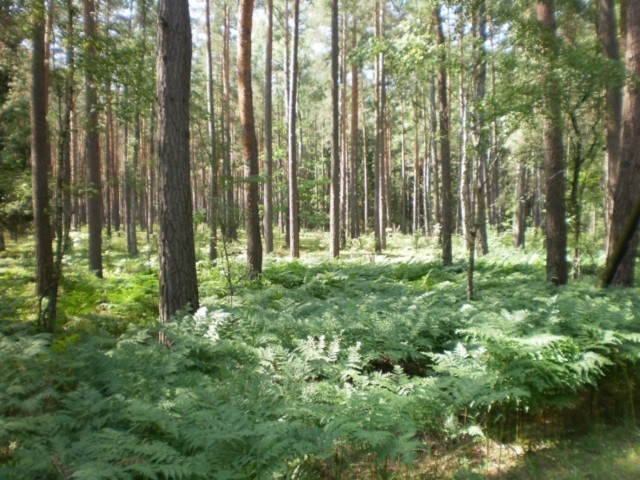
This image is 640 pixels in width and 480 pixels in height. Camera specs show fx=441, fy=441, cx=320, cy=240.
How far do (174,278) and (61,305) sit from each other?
4274mm

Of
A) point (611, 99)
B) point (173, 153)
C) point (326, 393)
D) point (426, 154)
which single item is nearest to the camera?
point (326, 393)

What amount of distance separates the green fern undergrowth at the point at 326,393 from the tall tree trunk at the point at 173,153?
0.77 m

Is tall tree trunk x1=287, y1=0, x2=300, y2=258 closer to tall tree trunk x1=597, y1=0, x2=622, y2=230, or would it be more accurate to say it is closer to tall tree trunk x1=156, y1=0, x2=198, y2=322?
tall tree trunk x1=597, y1=0, x2=622, y2=230

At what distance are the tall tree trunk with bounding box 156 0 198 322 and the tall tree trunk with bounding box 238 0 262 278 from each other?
5.00m

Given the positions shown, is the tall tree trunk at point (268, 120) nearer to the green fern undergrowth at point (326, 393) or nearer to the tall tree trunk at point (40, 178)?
the tall tree trunk at point (40, 178)

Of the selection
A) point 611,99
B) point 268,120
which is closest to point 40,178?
point 268,120

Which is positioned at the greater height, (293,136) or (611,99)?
(293,136)

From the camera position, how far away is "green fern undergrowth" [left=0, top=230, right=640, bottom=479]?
2.90 m

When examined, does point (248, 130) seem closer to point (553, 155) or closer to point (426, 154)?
point (553, 155)

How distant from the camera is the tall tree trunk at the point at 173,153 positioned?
5.86m

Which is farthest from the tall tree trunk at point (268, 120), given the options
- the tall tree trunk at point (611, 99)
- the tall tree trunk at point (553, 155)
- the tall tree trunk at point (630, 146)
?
the tall tree trunk at point (630, 146)

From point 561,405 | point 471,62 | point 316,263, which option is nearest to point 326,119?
point 316,263

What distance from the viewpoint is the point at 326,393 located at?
3.75 meters

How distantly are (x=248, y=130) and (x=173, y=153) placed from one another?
550cm
